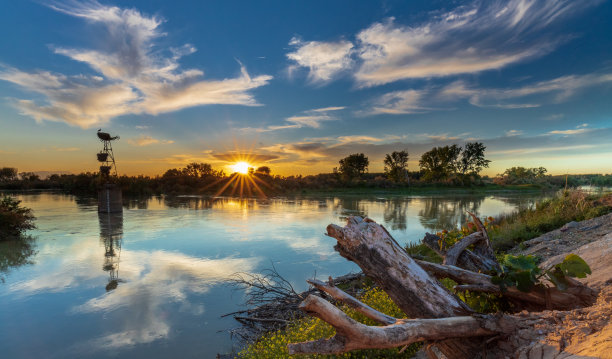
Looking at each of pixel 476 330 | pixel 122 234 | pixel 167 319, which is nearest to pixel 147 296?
pixel 167 319

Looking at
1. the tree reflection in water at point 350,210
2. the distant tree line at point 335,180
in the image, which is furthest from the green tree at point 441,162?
the tree reflection in water at point 350,210

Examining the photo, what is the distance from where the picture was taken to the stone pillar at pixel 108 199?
27203mm

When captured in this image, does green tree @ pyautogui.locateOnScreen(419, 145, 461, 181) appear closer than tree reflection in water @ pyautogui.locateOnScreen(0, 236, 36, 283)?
No

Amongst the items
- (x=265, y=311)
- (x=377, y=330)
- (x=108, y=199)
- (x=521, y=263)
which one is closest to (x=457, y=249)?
(x=521, y=263)

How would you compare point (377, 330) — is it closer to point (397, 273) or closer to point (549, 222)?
point (397, 273)

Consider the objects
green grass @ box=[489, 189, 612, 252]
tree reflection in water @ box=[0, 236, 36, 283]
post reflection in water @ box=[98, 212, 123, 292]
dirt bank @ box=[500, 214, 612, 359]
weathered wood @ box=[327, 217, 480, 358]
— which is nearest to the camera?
dirt bank @ box=[500, 214, 612, 359]

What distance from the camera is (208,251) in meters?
14.6

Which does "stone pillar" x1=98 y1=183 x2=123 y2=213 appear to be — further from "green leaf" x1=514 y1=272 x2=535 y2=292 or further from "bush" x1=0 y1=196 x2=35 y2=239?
"green leaf" x1=514 y1=272 x2=535 y2=292

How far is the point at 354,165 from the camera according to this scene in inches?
3647

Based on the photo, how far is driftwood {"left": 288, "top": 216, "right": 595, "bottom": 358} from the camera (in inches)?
92.0

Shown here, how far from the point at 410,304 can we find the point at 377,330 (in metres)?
0.88

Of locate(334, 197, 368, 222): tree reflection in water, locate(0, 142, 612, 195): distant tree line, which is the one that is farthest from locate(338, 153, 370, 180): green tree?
locate(334, 197, 368, 222): tree reflection in water

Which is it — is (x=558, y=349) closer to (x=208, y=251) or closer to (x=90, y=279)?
(x=90, y=279)

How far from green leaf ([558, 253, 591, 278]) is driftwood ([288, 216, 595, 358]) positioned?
25 centimetres
